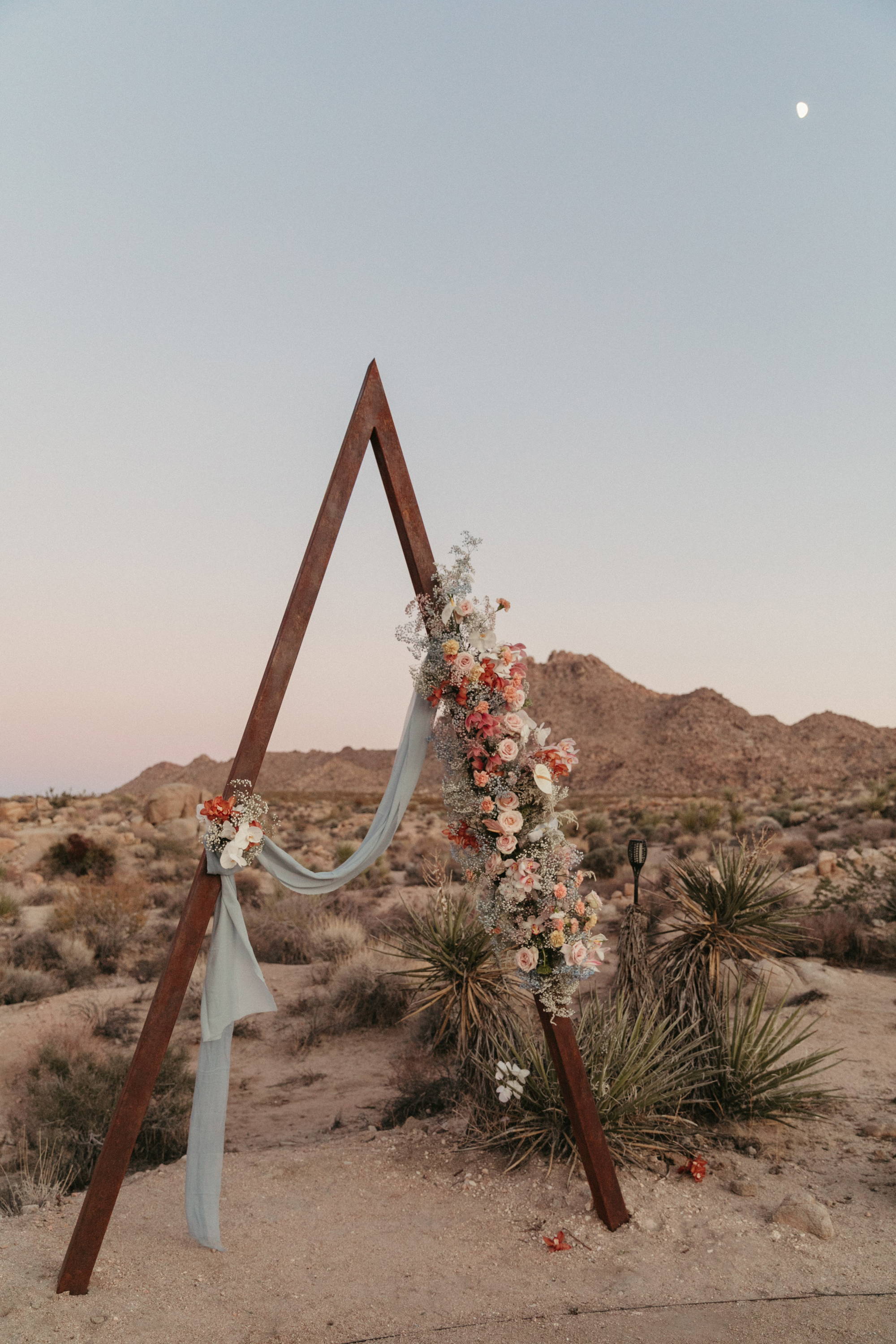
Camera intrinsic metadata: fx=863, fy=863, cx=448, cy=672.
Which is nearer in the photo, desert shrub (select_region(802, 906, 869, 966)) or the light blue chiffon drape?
the light blue chiffon drape

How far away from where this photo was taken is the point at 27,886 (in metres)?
16.3

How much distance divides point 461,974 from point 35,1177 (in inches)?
124

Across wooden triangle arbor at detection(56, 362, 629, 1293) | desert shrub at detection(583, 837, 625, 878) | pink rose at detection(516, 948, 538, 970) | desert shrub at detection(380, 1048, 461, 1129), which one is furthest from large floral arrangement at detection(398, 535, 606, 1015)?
desert shrub at detection(583, 837, 625, 878)

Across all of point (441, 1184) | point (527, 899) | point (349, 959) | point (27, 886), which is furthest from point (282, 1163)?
point (27, 886)

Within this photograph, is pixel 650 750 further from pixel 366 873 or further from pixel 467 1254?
pixel 467 1254

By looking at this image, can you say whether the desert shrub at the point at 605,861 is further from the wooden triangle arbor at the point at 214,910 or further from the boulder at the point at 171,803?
the boulder at the point at 171,803

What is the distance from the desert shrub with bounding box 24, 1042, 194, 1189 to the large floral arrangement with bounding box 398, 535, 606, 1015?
10.5 ft

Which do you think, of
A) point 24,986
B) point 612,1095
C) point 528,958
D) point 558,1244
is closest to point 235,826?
point 528,958

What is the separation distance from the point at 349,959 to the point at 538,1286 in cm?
687

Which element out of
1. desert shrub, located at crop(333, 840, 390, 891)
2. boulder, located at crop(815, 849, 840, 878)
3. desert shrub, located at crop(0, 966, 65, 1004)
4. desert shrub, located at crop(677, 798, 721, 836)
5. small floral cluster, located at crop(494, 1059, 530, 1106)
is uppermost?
desert shrub, located at crop(677, 798, 721, 836)

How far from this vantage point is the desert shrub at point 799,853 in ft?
52.2

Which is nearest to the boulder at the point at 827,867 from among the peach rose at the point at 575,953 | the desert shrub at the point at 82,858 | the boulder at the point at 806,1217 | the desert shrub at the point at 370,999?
the desert shrub at the point at 370,999

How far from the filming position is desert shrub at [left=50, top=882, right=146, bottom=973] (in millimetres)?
11312

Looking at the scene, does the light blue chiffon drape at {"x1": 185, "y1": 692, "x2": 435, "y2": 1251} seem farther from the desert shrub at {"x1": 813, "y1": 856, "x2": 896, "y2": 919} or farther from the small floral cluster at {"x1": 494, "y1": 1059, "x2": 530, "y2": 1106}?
the desert shrub at {"x1": 813, "y1": 856, "x2": 896, "y2": 919}
